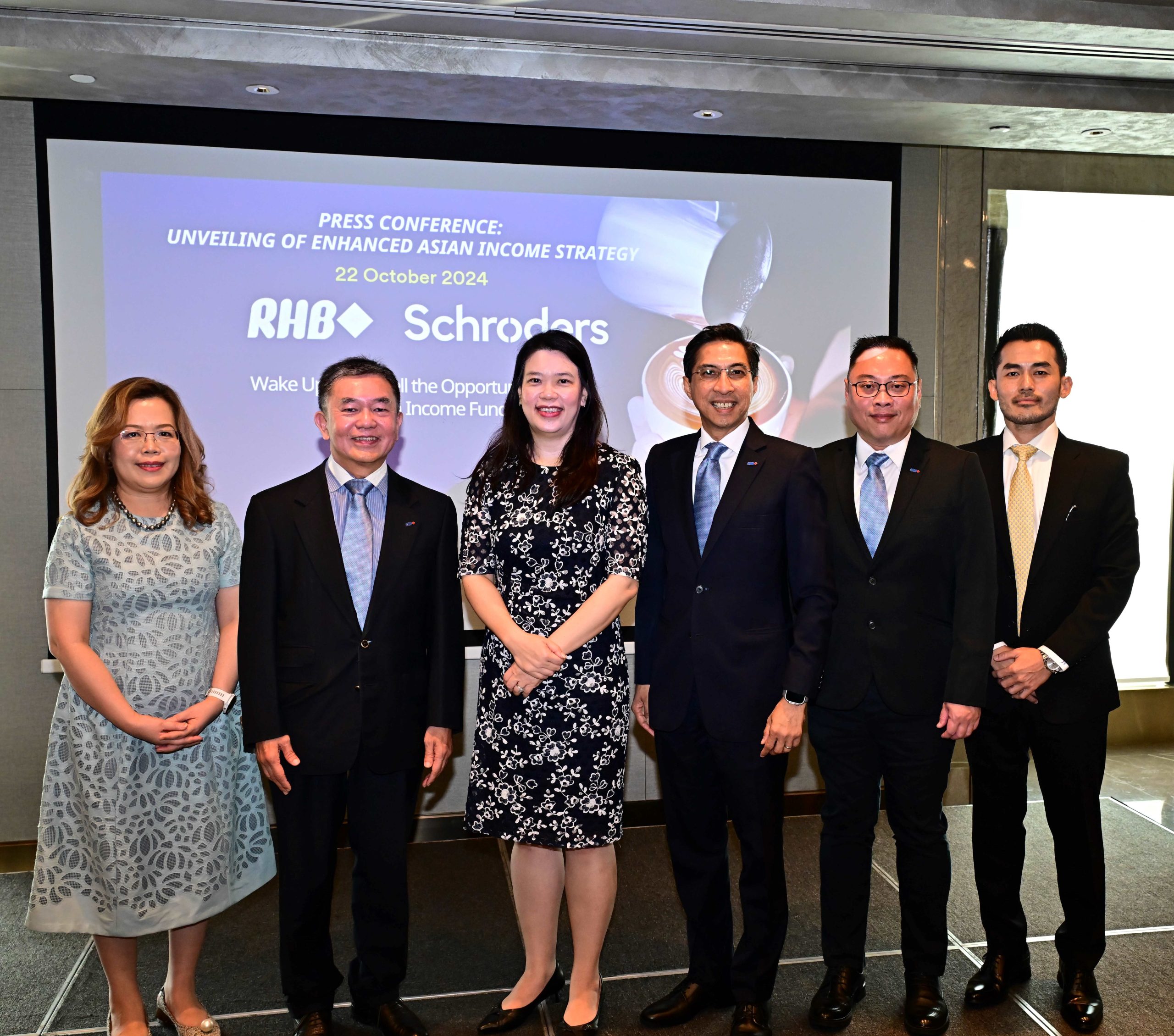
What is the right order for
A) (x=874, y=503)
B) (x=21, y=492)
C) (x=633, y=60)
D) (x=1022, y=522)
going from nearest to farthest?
(x=874, y=503), (x=1022, y=522), (x=633, y=60), (x=21, y=492)

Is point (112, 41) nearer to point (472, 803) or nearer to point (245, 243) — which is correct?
point (245, 243)

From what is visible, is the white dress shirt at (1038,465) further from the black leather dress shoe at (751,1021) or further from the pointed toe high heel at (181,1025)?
the pointed toe high heel at (181,1025)

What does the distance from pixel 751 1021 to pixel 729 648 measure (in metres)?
1.04

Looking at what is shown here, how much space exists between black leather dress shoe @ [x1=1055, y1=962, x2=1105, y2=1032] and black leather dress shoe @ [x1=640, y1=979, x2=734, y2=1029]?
0.94 m

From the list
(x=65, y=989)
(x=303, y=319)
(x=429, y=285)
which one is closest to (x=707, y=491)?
(x=429, y=285)

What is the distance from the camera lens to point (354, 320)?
14.2 feet

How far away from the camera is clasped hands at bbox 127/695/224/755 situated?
2488mm

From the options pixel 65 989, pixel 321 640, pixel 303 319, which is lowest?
pixel 65 989

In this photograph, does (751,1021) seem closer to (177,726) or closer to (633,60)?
(177,726)

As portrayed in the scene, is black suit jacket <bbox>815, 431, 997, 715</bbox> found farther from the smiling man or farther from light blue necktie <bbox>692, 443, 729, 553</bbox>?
the smiling man

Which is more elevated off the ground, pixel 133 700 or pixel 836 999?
pixel 133 700

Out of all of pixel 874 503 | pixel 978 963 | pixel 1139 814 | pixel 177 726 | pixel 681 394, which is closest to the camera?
pixel 177 726

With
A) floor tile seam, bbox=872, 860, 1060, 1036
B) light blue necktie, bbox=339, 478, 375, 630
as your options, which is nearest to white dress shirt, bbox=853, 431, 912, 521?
floor tile seam, bbox=872, 860, 1060, 1036

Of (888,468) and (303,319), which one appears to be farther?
(303,319)
